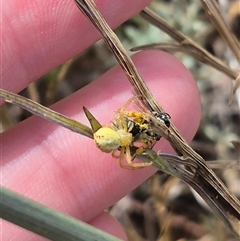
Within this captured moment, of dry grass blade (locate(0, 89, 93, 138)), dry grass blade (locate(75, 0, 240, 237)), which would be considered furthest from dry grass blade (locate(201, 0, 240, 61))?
dry grass blade (locate(0, 89, 93, 138))

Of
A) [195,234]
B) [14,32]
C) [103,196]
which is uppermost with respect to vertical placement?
[14,32]

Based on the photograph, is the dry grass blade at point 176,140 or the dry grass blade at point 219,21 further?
the dry grass blade at point 219,21

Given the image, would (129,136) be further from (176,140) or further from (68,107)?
(68,107)

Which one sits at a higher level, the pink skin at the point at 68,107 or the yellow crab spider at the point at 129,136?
the pink skin at the point at 68,107

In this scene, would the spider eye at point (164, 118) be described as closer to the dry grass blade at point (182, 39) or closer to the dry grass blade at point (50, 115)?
the dry grass blade at point (50, 115)

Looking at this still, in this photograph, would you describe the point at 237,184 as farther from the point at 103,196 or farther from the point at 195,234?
the point at 103,196

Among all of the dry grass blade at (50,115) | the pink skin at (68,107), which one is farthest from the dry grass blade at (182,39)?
the dry grass blade at (50,115)

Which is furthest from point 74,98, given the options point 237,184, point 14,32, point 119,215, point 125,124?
point 237,184
